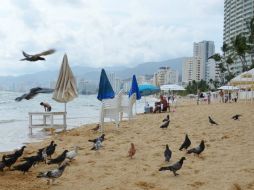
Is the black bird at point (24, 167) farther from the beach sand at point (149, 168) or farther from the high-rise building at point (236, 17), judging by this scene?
the high-rise building at point (236, 17)

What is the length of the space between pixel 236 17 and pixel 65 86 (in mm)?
125568

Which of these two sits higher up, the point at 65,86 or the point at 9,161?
the point at 65,86

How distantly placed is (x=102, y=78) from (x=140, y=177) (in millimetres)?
7801

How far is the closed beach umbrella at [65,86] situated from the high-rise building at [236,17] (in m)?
108

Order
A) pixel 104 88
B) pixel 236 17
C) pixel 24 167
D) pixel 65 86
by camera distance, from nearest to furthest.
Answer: pixel 24 167
pixel 104 88
pixel 65 86
pixel 236 17

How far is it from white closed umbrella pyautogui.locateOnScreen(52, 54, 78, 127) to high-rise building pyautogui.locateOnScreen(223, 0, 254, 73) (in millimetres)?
107877

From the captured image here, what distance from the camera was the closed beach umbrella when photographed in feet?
46.6

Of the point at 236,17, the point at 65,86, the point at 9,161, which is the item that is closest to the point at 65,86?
the point at 65,86

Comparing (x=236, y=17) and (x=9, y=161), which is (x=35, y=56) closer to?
(x=9, y=161)

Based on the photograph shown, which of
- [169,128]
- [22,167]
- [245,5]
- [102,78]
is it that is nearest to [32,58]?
[22,167]

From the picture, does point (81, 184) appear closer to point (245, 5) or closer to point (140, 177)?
point (140, 177)

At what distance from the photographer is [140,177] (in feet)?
21.4

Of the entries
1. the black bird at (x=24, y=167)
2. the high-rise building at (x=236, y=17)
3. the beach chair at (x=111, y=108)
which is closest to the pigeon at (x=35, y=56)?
the black bird at (x=24, y=167)

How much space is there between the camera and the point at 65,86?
14.2 meters
